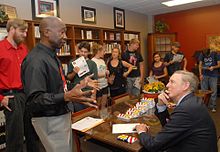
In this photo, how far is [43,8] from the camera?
12.7ft

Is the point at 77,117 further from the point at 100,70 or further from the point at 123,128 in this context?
the point at 100,70

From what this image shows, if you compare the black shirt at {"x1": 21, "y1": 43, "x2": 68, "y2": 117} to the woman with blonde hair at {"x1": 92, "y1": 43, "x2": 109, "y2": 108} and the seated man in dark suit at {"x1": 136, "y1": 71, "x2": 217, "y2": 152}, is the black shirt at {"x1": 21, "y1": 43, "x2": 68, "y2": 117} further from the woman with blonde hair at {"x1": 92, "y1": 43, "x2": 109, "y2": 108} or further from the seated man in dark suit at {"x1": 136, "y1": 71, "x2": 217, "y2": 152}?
the woman with blonde hair at {"x1": 92, "y1": 43, "x2": 109, "y2": 108}

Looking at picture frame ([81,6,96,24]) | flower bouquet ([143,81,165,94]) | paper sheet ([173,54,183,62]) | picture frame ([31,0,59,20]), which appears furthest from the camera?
paper sheet ([173,54,183,62])

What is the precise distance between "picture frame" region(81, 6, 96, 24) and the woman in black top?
4.81 ft

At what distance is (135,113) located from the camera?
1985 mm

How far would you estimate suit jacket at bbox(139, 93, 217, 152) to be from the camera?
1.28 metres

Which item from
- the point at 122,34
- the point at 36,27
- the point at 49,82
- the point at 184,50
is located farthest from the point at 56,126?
the point at 184,50

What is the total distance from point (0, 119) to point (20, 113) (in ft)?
2.46

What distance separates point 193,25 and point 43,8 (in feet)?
15.1

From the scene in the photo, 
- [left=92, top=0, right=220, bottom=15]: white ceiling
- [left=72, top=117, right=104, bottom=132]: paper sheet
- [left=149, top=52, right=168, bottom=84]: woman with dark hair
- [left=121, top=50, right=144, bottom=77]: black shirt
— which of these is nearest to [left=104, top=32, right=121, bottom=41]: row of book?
[left=92, top=0, right=220, bottom=15]: white ceiling

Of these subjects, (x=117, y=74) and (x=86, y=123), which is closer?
(x=86, y=123)

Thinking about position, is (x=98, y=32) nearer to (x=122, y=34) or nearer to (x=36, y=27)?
(x=122, y=34)

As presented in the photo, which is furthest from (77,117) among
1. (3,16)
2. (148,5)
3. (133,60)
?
(148,5)

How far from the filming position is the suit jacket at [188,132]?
4.21ft
